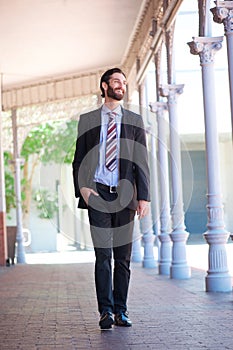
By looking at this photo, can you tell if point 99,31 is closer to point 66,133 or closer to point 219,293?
point 219,293

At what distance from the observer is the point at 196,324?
4.87 meters

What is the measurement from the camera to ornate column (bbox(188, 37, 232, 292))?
771cm

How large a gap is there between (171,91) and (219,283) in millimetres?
3523

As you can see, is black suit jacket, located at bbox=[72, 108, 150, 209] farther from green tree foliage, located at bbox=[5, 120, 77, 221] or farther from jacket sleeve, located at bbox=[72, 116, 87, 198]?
green tree foliage, located at bbox=[5, 120, 77, 221]

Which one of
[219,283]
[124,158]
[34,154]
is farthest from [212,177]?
[34,154]

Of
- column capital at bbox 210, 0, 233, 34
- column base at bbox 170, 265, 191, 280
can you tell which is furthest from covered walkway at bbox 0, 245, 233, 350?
column capital at bbox 210, 0, 233, 34

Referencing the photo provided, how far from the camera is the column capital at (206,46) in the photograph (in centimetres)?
776

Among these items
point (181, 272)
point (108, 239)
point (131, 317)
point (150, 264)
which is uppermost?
point (108, 239)

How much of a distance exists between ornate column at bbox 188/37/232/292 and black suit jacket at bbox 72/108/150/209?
3150 mm

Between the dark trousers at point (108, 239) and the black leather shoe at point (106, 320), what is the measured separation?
3 cm

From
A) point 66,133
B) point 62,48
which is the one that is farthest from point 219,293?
point 66,133

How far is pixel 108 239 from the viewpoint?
461 cm

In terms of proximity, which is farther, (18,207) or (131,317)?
(18,207)

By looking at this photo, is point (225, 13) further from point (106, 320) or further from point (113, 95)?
point (106, 320)
